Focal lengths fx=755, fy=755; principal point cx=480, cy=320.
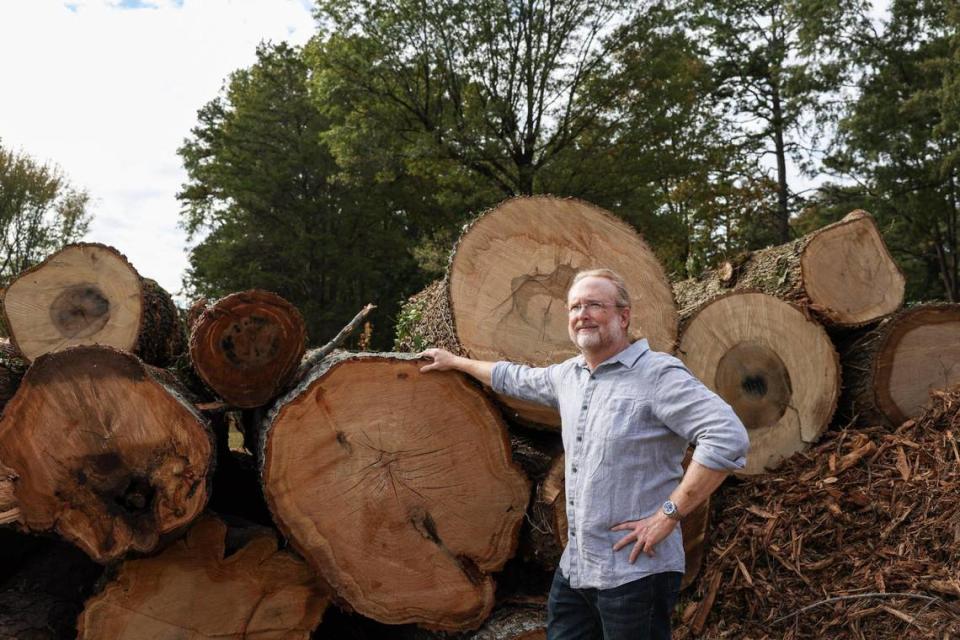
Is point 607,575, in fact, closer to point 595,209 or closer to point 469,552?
point 469,552

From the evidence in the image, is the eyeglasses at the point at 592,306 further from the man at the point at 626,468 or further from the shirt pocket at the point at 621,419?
the shirt pocket at the point at 621,419

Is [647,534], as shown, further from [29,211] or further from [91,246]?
[29,211]

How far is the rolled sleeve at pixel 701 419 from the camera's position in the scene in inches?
76.4

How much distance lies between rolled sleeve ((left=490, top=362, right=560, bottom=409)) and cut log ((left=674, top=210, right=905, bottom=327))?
1.97 m

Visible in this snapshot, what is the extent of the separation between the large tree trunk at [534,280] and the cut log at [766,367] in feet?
1.92

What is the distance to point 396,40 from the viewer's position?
51.8 ft

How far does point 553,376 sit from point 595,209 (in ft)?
Result: 4.19

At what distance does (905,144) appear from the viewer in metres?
16.9

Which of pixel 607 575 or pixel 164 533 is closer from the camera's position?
pixel 607 575

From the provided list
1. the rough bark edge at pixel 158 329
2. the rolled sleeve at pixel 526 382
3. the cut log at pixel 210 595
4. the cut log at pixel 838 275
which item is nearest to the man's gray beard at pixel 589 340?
the rolled sleeve at pixel 526 382

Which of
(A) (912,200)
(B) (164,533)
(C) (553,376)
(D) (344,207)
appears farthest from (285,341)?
(D) (344,207)

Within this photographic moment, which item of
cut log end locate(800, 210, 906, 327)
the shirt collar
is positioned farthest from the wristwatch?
cut log end locate(800, 210, 906, 327)

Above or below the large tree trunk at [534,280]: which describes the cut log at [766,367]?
below

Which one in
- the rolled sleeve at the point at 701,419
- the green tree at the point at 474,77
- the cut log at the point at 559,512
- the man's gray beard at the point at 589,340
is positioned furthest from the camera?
the green tree at the point at 474,77
